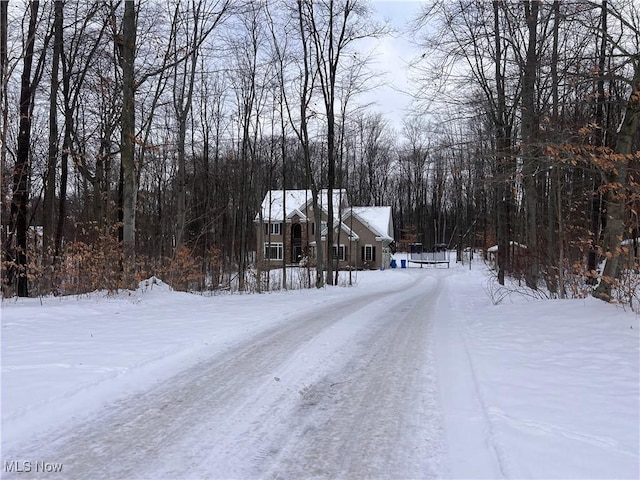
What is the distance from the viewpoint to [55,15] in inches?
593

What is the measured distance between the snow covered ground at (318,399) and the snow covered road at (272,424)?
0.02 metres

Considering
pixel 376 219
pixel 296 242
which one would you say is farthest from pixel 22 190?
pixel 376 219

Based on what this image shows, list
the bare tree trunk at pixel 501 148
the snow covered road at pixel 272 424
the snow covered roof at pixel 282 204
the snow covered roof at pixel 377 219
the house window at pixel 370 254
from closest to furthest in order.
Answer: the snow covered road at pixel 272 424 < the bare tree trunk at pixel 501 148 < the snow covered roof at pixel 282 204 < the snow covered roof at pixel 377 219 < the house window at pixel 370 254

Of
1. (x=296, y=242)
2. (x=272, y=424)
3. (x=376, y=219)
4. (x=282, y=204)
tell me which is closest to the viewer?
(x=272, y=424)

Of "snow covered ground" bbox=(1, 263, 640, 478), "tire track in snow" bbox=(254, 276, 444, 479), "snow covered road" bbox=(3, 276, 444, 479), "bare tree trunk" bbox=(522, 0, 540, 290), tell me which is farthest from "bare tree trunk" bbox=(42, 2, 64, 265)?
"bare tree trunk" bbox=(522, 0, 540, 290)

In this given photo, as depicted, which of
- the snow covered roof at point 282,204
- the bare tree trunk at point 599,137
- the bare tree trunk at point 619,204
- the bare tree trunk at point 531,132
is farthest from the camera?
the snow covered roof at point 282,204

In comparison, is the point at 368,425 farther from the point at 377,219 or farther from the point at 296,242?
the point at 377,219

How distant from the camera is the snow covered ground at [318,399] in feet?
11.3

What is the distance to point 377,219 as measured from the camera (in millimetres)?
51781

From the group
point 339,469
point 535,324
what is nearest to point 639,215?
point 535,324

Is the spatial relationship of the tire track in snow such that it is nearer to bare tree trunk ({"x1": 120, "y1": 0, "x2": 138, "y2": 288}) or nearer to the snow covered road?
the snow covered road

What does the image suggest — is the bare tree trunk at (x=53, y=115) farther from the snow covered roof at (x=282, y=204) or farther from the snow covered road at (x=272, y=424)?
the snow covered roof at (x=282, y=204)

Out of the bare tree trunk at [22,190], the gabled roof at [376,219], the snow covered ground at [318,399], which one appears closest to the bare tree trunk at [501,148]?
the snow covered ground at [318,399]

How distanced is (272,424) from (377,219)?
48247mm
